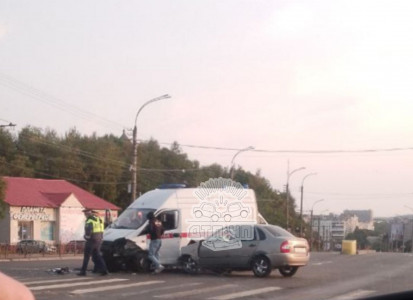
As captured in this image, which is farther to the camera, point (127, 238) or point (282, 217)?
point (282, 217)

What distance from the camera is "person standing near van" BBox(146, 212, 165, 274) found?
63.8 feet

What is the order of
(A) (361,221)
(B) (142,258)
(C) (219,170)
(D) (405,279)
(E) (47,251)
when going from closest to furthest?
1. (D) (405,279)
2. (B) (142,258)
3. (E) (47,251)
4. (C) (219,170)
5. (A) (361,221)

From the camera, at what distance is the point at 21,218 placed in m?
56.4

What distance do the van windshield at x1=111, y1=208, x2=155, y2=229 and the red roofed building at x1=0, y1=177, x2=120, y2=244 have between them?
34.4 meters

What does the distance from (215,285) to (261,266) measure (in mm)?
2506

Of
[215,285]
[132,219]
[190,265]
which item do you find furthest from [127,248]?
[215,285]

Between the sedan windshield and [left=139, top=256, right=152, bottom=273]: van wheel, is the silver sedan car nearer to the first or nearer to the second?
the sedan windshield

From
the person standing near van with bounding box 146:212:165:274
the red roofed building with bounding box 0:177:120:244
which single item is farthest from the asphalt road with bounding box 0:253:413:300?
the red roofed building with bounding box 0:177:120:244

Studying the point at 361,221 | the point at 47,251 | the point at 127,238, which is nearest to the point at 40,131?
the point at 47,251

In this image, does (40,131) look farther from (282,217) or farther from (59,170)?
(282,217)

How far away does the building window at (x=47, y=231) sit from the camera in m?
58.0

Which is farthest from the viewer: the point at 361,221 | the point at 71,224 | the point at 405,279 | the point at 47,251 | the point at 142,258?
the point at 361,221

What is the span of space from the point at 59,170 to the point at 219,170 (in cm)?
1949

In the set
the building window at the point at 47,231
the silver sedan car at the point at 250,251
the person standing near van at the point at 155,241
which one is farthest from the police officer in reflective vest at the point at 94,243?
the building window at the point at 47,231
